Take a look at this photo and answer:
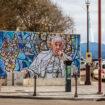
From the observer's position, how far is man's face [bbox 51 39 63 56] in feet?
80.3

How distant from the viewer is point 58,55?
Answer: 24547mm

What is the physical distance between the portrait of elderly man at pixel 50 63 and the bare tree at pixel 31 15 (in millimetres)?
25754

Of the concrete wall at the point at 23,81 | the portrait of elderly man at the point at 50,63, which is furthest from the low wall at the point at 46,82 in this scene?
the portrait of elderly man at the point at 50,63

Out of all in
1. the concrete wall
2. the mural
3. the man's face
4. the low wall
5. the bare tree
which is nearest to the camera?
the concrete wall

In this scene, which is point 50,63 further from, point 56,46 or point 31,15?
point 31,15

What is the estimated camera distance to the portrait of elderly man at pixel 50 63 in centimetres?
2423

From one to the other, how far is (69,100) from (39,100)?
52.5 inches

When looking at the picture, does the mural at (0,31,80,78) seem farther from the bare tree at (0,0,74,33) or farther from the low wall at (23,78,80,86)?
the bare tree at (0,0,74,33)

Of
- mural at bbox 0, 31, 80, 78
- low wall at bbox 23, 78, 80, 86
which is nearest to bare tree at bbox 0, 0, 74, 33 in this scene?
mural at bbox 0, 31, 80, 78

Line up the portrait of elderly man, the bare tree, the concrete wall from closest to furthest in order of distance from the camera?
the concrete wall
the portrait of elderly man
the bare tree

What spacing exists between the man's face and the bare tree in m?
25.7

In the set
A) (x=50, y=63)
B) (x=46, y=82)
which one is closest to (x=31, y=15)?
(x=50, y=63)

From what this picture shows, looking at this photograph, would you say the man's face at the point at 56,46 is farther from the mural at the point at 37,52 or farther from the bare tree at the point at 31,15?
the bare tree at the point at 31,15

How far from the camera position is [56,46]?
24.5 m
